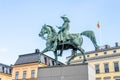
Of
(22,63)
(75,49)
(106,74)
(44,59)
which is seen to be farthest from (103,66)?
(75,49)

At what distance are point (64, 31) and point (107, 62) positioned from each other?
33276 mm

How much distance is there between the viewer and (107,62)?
159 feet

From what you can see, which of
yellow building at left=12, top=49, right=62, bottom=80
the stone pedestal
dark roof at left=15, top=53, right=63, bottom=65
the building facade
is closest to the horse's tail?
the stone pedestal

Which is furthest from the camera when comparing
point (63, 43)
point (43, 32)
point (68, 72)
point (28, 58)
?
point (28, 58)

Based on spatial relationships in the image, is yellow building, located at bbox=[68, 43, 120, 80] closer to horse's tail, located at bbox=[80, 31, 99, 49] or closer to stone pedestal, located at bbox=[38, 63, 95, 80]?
horse's tail, located at bbox=[80, 31, 99, 49]

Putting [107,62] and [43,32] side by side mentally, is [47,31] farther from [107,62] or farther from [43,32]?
[107,62]

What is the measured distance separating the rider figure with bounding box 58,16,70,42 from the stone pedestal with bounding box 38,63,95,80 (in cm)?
227

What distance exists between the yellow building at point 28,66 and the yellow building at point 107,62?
36.0ft

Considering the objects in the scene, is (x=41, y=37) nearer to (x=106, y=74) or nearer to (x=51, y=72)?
(x=51, y=72)

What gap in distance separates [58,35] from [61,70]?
9.57 ft

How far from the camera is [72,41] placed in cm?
1678

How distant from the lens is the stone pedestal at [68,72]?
604 inches

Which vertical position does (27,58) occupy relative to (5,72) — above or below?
above

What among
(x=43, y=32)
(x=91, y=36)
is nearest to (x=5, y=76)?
A: (x=43, y=32)
